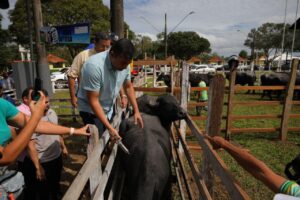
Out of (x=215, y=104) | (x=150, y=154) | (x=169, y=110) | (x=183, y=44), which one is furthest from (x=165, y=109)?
(x=183, y=44)

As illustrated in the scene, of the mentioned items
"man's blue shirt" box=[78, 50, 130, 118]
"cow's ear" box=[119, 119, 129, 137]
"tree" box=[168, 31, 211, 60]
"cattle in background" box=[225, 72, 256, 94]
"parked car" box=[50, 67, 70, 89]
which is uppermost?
"tree" box=[168, 31, 211, 60]

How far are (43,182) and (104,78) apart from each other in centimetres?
151

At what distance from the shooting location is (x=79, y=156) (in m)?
5.43

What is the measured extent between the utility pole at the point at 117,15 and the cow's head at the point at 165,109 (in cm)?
171

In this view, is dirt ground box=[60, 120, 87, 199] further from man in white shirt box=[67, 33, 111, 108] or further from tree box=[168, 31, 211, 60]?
tree box=[168, 31, 211, 60]

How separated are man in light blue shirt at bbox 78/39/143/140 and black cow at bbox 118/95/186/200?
0.45 m

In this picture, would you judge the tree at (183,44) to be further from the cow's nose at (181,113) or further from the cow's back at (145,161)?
the cow's back at (145,161)

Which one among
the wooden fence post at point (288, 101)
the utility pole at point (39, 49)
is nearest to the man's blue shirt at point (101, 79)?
the wooden fence post at point (288, 101)

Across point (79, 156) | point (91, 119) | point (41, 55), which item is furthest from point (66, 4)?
point (91, 119)

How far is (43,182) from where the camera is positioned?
9.86 ft

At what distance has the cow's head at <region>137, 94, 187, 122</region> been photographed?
3.72 meters

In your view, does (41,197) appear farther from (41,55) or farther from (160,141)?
(41,55)

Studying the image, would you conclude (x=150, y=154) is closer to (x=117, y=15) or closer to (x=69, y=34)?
(x=117, y=15)

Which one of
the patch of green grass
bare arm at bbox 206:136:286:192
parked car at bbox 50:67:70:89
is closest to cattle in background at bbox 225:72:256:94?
the patch of green grass
